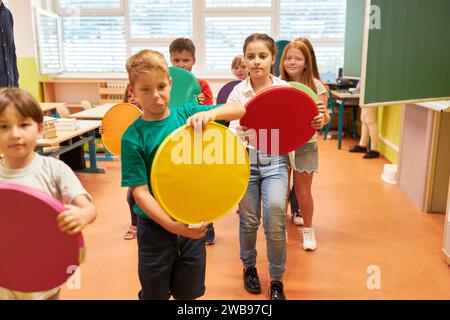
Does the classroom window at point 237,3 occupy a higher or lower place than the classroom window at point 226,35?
higher

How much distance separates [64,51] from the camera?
291 inches

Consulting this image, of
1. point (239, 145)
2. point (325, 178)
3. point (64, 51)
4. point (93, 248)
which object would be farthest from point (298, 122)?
point (64, 51)

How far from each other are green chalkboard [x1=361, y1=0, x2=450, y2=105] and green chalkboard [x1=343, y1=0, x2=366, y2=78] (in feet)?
10.4

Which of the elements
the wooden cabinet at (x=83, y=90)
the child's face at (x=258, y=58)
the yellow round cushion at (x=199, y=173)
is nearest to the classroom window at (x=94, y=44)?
the wooden cabinet at (x=83, y=90)

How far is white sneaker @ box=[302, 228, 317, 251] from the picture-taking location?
276 cm

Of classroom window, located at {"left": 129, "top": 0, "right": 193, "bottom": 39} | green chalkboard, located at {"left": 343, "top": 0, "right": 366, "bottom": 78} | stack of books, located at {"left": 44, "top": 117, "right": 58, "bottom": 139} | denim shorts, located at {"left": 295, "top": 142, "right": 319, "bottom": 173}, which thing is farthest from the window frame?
denim shorts, located at {"left": 295, "top": 142, "right": 319, "bottom": 173}

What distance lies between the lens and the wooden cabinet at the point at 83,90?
686cm

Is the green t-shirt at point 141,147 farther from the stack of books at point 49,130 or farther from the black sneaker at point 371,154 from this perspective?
the black sneaker at point 371,154

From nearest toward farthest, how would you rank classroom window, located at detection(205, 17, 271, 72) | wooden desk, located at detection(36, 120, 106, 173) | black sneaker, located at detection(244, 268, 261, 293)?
1. black sneaker, located at detection(244, 268, 261, 293)
2. wooden desk, located at detection(36, 120, 106, 173)
3. classroom window, located at detection(205, 17, 271, 72)

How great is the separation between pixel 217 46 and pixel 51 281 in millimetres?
6560

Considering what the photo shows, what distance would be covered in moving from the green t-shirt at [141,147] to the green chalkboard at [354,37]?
520 centimetres

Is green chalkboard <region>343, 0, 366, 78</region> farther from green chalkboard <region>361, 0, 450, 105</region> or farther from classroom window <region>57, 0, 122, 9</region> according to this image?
classroom window <region>57, 0, 122, 9</region>

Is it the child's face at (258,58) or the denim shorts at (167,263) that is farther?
the child's face at (258,58)

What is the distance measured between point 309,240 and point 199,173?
5.71 ft
